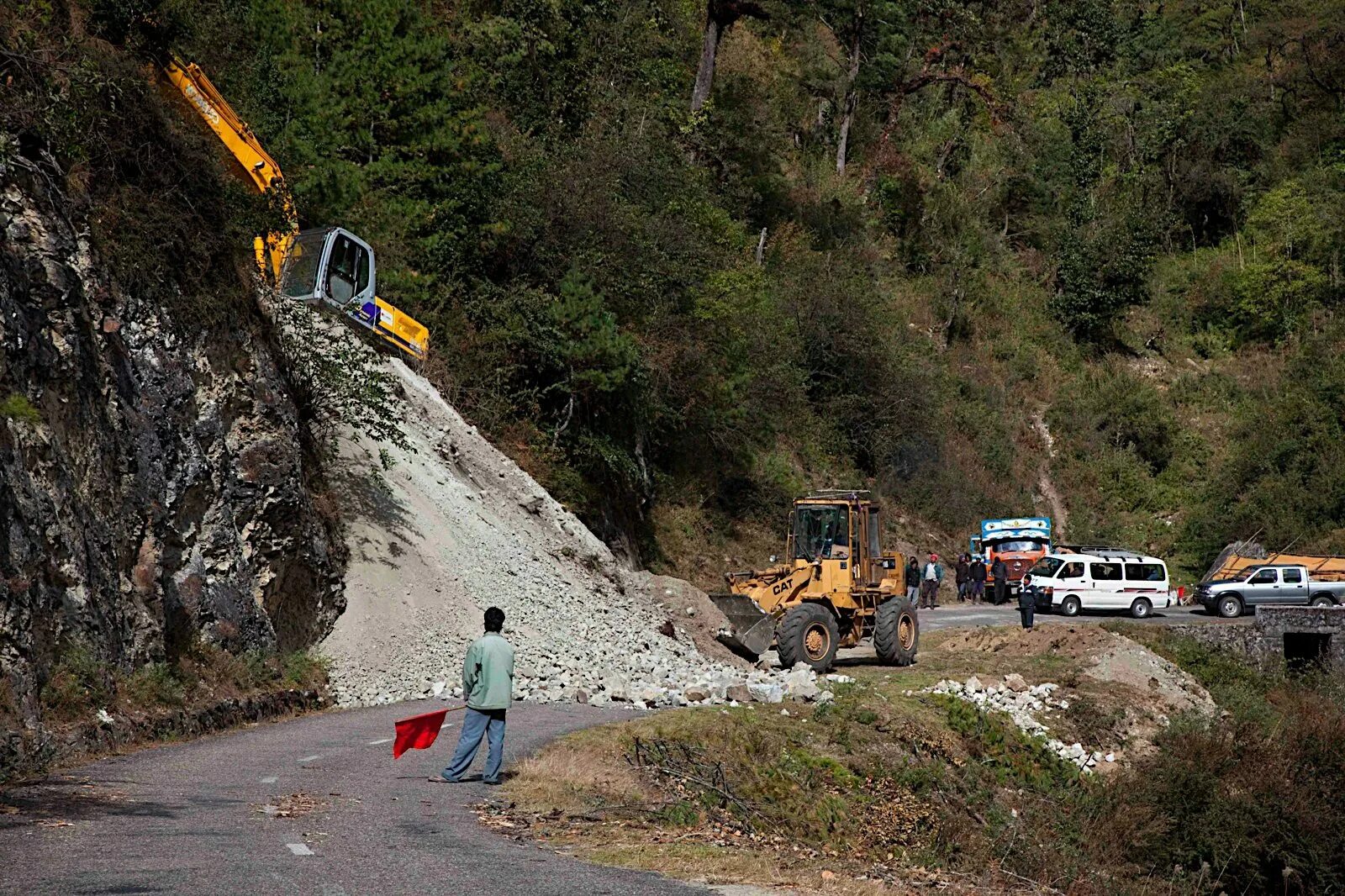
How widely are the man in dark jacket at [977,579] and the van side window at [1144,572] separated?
4.79 meters

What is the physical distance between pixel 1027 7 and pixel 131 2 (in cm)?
7642

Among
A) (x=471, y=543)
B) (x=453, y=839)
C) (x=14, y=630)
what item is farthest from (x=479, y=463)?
(x=453, y=839)

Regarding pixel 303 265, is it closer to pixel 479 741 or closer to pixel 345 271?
pixel 345 271

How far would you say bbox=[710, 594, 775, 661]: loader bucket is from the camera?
2511 centimetres

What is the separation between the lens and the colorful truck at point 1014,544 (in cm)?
4712

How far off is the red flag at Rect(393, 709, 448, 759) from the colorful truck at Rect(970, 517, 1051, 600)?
36.2 m

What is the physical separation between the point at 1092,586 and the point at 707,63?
22692mm

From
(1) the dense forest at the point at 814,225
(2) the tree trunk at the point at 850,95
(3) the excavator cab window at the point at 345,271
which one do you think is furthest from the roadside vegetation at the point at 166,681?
(2) the tree trunk at the point at 850,95

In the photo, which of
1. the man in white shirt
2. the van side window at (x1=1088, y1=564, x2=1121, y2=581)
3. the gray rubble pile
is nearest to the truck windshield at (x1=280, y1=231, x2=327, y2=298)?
the gray rubble pile

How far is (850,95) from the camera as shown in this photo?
65.6 meters

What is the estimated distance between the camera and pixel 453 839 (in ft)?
31.8

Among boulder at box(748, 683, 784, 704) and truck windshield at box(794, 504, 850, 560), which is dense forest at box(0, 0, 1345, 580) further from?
boulder at box(748, 683, 784, 704)

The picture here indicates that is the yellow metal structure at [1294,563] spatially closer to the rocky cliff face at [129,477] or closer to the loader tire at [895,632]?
the loader tire at [895,632]

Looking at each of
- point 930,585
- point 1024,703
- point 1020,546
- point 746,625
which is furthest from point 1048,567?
point 746,625
